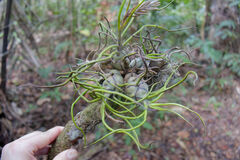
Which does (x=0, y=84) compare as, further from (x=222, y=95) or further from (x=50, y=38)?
(x=222, y=95)

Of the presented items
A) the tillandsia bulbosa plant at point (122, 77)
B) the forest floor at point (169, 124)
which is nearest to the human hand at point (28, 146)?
the tillandsia bulbosa plant at point (122, 77)

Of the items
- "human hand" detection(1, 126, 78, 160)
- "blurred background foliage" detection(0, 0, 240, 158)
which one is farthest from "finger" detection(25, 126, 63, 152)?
"blurred background foliage" detection(0, 0, 240, 158)

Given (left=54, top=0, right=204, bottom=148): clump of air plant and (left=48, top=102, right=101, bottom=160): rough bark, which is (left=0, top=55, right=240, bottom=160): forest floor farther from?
(left=54, top=0, right=204, bottom=148): clump of air plant

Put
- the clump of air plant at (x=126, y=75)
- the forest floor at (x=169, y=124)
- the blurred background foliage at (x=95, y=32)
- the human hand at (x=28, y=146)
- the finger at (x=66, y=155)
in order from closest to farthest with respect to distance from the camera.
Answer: the clump of air plant at (x=126, y=75), the finger at (x=66, y=155), the human hand at (x=28, y=146), the forest floor at (x=169, y=124), the blurred background foliage at (x=95, y=32)

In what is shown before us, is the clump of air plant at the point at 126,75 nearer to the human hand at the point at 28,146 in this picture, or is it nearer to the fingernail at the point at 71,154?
the fingernail at the point at 71,154

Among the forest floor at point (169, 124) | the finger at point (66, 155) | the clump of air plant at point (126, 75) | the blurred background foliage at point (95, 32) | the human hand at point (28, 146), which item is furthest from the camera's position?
the blurred background foliage at point (95, 32)

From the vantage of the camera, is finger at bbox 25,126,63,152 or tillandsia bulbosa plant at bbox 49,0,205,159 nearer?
tillandsia bulbosa plant at bbox 49,0,205,159
